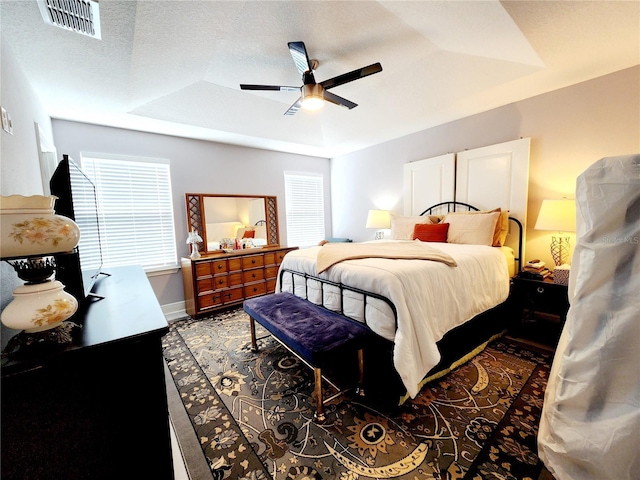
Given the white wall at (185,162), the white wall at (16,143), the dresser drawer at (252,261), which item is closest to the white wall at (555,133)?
the white wall at (185,162)

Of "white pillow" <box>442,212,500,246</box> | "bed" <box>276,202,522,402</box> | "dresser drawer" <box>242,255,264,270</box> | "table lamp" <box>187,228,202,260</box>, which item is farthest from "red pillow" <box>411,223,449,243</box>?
"table lamp" <box>187,228,202,260</box>

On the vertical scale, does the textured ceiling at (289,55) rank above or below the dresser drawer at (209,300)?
above

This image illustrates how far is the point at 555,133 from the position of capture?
2.81 m

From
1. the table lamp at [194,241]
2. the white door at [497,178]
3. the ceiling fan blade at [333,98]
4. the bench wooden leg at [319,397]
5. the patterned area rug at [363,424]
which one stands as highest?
the ceiling fan blade at [333,98]

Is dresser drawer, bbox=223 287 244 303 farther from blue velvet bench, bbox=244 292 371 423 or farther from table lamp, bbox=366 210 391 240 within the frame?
table lamp, bbox=366 210 391 240

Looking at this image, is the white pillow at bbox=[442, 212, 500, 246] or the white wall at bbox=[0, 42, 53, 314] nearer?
the white wall at bbox=[0, 42, 53, 314]

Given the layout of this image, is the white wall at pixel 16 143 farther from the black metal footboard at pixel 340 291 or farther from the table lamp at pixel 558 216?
the table lamp at pixel 558 216

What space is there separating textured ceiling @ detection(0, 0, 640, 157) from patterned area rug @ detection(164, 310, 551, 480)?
2.60 metres

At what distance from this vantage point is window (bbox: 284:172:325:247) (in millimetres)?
4863

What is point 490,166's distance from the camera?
3.24 m

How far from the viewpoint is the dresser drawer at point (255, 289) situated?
377 centimetres

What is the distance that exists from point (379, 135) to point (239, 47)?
254cm

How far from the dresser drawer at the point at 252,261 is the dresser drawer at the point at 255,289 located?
27 centimetres

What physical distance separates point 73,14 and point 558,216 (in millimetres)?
4066
